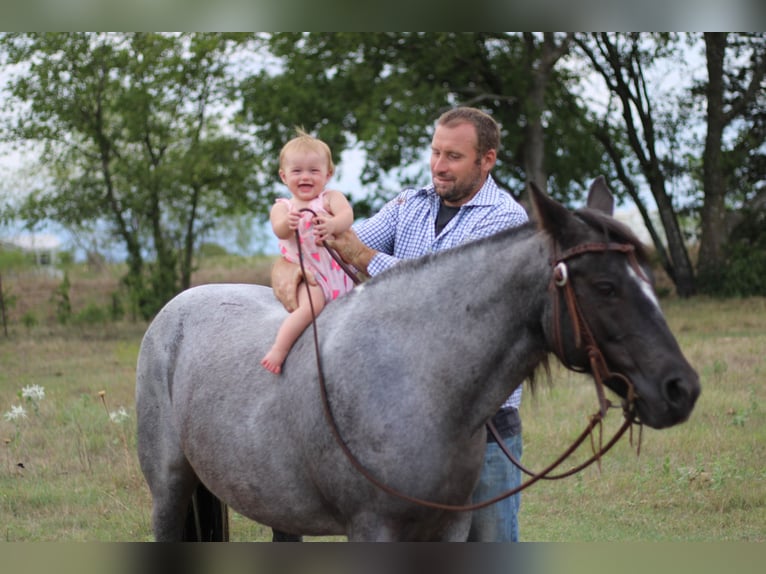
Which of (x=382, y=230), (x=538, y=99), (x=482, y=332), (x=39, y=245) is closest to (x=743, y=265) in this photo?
(x=538, y=99)

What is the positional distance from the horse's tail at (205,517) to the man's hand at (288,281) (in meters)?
1.03

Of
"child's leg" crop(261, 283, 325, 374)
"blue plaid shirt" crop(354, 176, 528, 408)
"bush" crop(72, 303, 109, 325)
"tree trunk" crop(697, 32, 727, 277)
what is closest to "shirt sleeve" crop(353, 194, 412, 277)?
"blue plaid shirt" crop(354, 176, 528, 408)

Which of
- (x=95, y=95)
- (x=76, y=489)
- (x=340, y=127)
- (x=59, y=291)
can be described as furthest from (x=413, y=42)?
(x=76, y=489)

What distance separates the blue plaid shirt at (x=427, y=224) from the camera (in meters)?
2.98

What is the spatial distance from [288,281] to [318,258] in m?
0.13

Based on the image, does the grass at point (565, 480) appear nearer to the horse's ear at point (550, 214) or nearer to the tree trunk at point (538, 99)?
the horse's ear at point (550, 214)

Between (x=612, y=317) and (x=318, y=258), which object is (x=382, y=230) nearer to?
(x=318, y=258)

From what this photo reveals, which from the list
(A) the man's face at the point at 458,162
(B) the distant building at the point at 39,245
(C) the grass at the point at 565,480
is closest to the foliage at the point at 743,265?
(C) the grass at the point at 565,480

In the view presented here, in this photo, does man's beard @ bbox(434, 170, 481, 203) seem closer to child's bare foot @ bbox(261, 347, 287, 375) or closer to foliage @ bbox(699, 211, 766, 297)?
child's bare foot @ bbox(261, 347, 287, 375)

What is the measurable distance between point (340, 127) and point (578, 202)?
4.91 m

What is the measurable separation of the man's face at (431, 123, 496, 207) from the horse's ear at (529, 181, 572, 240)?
597 mm

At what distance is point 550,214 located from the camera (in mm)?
2375

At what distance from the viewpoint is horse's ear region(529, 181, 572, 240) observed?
2.34 m
